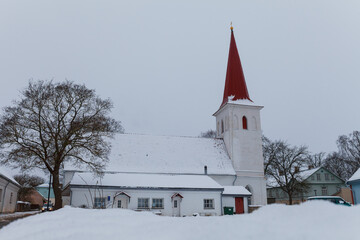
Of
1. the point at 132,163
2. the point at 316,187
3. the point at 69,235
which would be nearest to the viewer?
the point at 69,235

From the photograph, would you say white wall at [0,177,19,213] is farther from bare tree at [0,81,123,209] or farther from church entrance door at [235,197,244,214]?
church entrance door at [235,197,244,214]

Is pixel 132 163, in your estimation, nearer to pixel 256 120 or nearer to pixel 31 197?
pixel 256 120

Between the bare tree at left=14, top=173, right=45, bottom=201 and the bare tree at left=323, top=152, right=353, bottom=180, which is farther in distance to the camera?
the bare tree at left=14, top=173, right=45, bottom=201

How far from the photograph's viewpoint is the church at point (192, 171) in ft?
82.7

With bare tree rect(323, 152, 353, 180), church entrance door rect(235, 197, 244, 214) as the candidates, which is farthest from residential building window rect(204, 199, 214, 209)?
bare tree rect(323, 152, 353, 180)

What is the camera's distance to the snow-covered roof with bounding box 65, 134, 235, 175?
101 feet

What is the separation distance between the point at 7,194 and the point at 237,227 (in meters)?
31.5

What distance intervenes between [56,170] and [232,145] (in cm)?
1964

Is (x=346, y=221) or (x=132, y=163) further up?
(x=132, y=163)

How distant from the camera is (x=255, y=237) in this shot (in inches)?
91.3

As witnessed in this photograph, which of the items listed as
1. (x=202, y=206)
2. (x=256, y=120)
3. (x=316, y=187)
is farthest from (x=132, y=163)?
(x=316, y=187)

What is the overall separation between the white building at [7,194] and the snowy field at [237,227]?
25221mm

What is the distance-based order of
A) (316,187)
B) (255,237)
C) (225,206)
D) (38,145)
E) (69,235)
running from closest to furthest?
(255,237)
(69,235)
(38,145)
(225,206)
(316,187)

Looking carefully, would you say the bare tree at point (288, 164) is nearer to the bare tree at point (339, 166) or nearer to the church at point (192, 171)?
the church at point (192, 171)
